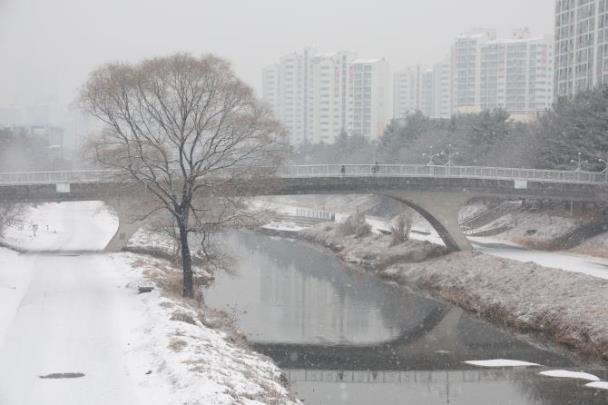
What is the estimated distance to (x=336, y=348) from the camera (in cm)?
3225

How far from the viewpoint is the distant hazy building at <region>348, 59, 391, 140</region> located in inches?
7293

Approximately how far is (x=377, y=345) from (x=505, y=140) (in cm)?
5061

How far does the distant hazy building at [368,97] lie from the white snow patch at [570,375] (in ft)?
515

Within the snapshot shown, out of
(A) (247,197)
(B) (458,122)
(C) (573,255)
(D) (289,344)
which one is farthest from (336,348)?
(B) (458,122)

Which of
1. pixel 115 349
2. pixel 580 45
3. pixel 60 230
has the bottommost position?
pixel 115 349

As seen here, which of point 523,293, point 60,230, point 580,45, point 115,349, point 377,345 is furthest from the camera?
point 580,45

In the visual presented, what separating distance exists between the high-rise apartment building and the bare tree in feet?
218

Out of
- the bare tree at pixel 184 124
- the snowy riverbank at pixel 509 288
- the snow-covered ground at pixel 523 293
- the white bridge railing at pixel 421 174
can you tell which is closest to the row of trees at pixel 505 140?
the white bridge railing at pixel 421 174

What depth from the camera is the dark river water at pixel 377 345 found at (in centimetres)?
2603

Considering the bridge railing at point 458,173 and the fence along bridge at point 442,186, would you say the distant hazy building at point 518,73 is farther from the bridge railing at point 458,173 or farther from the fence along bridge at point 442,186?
the fence along bridge at point 442,186

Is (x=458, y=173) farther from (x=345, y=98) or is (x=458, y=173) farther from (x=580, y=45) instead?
(x=345, y=98)

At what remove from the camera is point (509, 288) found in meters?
41.3

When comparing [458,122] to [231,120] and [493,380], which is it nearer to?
[231,120]

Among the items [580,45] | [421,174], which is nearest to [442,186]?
[421,174]
